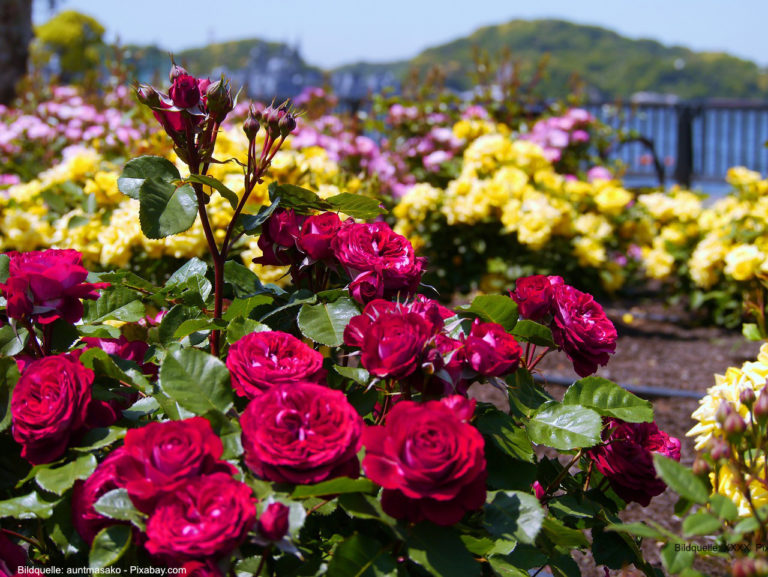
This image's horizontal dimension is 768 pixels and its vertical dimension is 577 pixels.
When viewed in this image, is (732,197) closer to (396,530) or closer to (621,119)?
(621,119)

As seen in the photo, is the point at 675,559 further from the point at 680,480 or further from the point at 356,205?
the point at 356,205

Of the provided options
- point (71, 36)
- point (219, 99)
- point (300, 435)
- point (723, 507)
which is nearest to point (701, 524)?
point (723, 507)

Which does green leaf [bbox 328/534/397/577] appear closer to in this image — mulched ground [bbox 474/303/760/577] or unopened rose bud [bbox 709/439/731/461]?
unopened rose bud [bbox 709/439/731/461]

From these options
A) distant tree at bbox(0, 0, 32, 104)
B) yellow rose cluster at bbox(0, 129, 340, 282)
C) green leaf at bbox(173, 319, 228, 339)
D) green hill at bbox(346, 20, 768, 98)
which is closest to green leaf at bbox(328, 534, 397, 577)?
green leaf at bbox(173, 319, 228, 339)

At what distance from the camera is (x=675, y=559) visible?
2.44ft

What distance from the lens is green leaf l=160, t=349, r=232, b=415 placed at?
2.70ft

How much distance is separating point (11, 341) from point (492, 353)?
615 mm

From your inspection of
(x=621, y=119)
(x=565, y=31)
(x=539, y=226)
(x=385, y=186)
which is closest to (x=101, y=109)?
(x=385, y=186)

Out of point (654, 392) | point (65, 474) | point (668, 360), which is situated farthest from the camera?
point (668, 360)

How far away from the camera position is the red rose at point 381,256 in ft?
3.25

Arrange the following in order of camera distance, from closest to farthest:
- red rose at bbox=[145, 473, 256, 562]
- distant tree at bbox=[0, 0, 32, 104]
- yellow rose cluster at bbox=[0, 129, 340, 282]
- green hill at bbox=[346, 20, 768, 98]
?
red rose at bbox=[145, 473, 256, 562], yellow rose cluster at bbox=[0, 129, 340, 282], distant tree at bbox=[0, 0, 32, 104], green hill at bbox=[346, 20, 768, 98]

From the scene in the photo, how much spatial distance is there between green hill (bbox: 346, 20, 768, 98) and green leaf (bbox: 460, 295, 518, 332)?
124 ft

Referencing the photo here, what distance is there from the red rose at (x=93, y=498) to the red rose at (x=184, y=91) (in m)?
0.44

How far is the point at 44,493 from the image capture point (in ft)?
2.75
